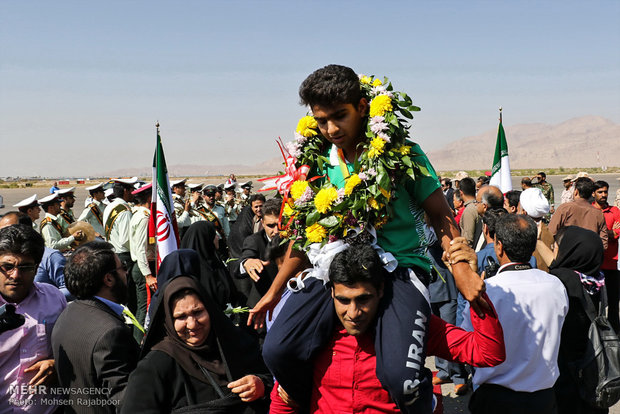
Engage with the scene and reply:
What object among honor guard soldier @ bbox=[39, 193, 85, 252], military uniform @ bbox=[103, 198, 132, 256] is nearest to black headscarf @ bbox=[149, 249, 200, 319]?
honor guard soldier @ bbox=[39, 193, 85, 252]

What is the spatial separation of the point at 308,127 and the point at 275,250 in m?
2.70

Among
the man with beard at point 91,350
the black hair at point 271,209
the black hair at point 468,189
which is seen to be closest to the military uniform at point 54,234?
the black hair at point 271,209

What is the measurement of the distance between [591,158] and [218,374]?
7125 inches

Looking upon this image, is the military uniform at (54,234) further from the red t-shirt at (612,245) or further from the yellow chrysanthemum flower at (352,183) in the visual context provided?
the red t-shirt at (612,245)

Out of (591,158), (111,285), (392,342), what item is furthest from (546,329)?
(591,158)

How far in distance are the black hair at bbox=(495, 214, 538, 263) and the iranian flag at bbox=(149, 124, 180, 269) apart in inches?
189

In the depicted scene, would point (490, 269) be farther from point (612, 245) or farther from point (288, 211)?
point (612, 245)

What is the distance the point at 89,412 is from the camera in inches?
129

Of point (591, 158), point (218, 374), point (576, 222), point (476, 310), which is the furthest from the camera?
point (591, 158)

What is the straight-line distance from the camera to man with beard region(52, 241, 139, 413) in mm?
3203

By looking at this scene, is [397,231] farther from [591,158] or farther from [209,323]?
[591,158]

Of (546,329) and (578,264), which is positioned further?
(578,264)

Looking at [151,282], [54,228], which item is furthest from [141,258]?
[54,228]

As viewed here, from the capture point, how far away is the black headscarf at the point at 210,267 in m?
5.89
